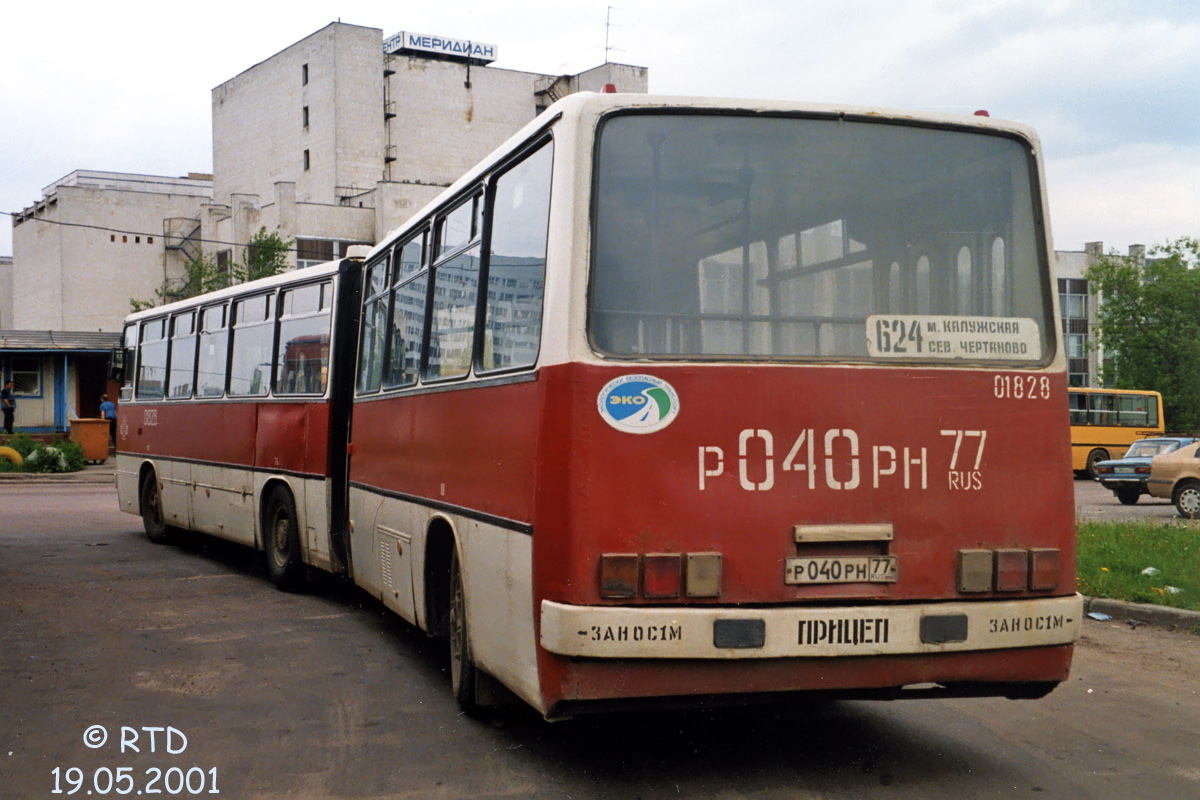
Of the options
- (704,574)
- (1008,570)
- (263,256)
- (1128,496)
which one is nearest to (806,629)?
(704,574)

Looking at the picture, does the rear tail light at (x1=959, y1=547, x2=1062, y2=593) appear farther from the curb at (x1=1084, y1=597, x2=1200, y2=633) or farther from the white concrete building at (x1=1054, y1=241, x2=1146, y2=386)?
the white concrete building at (x1=1054, y1=241, x2=1146, y2=386)

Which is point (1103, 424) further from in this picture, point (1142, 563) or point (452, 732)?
point (452, 732)

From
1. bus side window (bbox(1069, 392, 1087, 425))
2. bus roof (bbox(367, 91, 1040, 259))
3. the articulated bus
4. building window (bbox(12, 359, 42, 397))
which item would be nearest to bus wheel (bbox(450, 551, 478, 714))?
the articulated bus

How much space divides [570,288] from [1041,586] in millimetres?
2404

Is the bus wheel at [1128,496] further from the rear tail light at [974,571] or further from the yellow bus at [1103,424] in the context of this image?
the rear tail light at [974,571]

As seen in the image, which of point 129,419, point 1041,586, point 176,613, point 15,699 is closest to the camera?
point 1041,586

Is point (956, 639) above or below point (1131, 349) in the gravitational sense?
below

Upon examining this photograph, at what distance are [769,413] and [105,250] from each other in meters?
69.0

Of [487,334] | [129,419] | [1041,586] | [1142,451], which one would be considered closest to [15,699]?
[487,334]

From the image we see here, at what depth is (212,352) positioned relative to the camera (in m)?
14.7

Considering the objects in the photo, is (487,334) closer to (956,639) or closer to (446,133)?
(956,639)

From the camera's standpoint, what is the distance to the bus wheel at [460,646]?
6.80m

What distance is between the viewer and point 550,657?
17.6ft

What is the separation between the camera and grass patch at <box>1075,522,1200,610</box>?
10.8m
